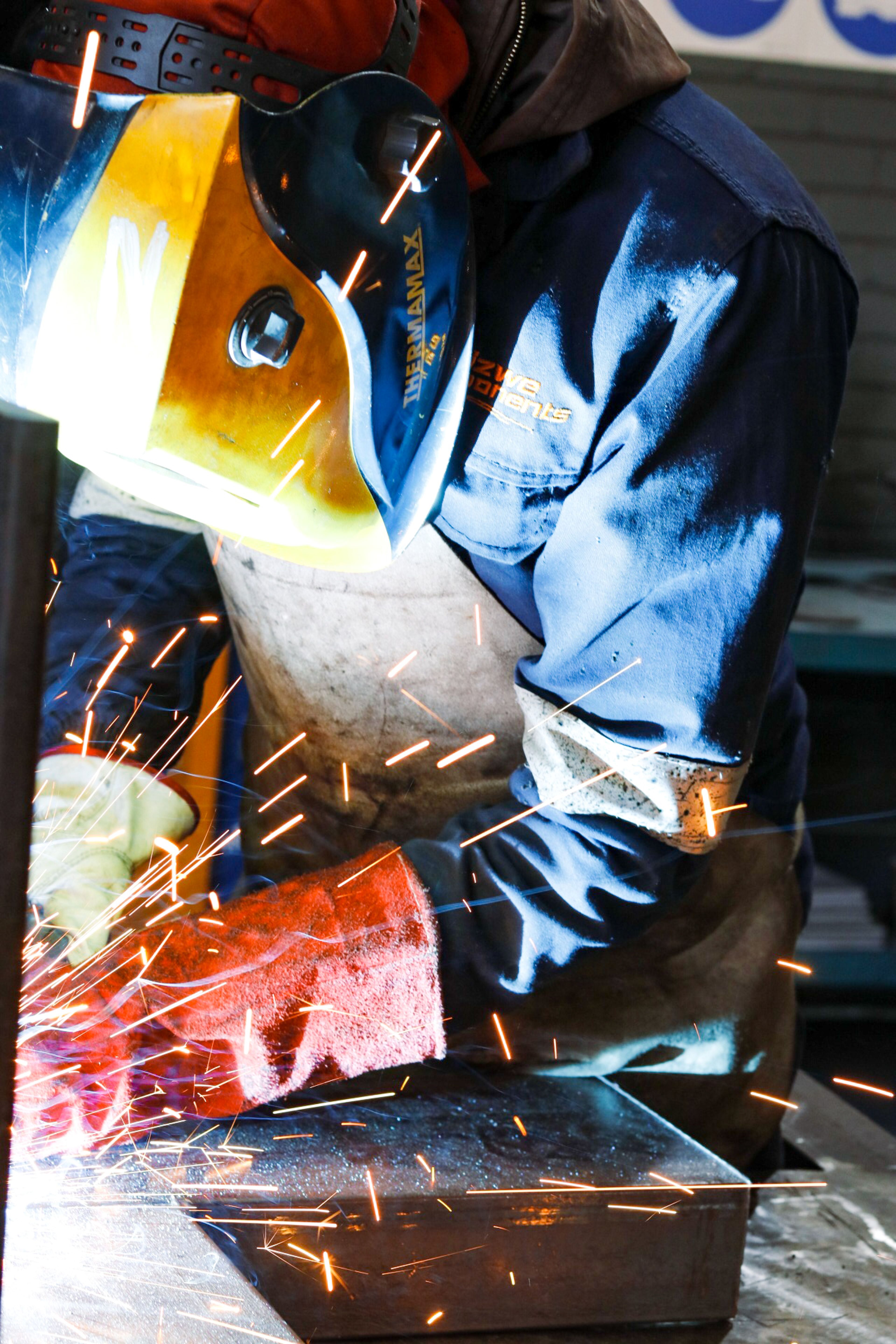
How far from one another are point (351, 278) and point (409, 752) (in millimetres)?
661

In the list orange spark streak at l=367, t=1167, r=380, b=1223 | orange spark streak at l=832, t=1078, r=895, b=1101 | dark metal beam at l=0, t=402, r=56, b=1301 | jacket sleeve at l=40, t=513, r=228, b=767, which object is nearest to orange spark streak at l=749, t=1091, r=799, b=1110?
orange spark streak at l=367, t=1167, r=380, b=1223

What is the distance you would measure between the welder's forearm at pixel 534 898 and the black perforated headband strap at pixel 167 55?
67 centimetres

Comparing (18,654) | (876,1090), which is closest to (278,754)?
(18,654)

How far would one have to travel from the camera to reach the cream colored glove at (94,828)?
58.3 inches

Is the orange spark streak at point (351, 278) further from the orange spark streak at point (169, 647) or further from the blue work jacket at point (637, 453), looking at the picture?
the orange spark streak at point (169, 647)

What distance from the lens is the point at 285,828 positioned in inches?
69.8

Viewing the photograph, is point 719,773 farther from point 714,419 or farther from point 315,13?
point 315,13

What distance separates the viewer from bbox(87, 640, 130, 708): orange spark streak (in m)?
1.67

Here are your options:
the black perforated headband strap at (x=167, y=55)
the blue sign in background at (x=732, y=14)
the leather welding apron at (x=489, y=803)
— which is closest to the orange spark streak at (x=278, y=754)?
the leather welding apron at (x=489, y=803)

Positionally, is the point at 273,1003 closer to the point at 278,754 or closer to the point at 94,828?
the point at 94,828

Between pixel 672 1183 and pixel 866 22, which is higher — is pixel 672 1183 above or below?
below

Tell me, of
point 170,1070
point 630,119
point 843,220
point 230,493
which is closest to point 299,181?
point 230,493

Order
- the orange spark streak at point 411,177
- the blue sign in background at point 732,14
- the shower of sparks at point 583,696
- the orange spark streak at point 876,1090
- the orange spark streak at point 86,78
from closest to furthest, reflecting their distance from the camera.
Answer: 1. the orange spark streak at point 86,78
2. the orange spark streak at point 411,177
3. the shower of sparks at point 583,696
4. the blue sign in background at point 732,14
5. the orange spark streak at point 876,1090

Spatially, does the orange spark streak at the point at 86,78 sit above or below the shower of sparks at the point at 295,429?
above
